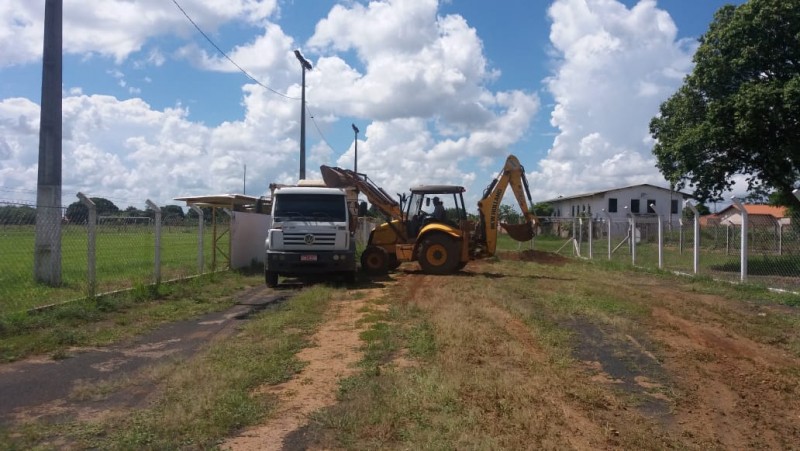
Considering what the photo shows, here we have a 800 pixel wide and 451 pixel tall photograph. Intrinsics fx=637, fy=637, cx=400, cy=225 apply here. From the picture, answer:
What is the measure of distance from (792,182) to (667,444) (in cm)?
2002

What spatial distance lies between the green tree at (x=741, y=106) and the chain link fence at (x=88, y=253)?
15.8 metres

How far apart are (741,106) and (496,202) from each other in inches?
305

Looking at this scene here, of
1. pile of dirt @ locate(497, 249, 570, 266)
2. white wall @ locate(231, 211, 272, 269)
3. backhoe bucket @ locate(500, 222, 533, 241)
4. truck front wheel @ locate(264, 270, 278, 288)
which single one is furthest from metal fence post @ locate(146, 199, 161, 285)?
pile of dirt @ locate(497, 249, 570, 266)

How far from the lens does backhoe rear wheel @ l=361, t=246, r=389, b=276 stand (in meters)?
A: 18.8

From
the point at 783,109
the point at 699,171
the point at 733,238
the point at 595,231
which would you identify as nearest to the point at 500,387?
the point at 783,109

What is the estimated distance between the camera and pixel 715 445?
4676 millimetres

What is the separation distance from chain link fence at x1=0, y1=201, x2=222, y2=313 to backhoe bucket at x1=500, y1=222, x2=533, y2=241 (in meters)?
8.88

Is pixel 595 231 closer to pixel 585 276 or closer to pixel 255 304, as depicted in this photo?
pixel 585 276

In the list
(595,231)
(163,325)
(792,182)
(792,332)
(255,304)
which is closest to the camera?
(792,332)

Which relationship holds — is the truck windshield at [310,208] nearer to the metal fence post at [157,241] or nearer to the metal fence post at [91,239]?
the metal fence post at [157,241]

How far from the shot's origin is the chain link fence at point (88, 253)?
33.6 feet

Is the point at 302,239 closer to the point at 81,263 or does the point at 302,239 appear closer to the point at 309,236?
the point at 309,236

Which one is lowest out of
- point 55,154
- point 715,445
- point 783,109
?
point 715,445

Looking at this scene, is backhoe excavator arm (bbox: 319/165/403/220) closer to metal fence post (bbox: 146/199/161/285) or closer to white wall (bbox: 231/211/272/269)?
white wall (bbox: 231/211/272/269)
